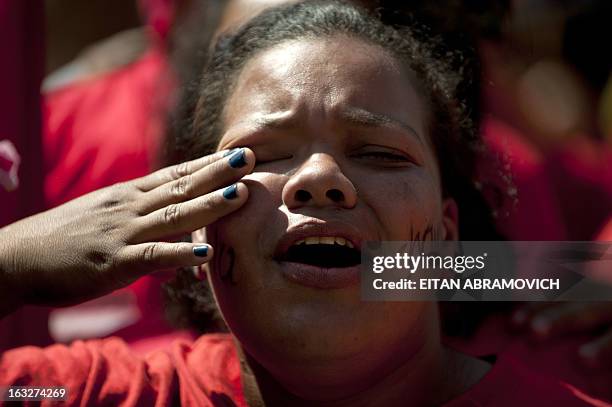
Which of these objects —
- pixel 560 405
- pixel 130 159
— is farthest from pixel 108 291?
pixel 130 159

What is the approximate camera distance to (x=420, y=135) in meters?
1.16

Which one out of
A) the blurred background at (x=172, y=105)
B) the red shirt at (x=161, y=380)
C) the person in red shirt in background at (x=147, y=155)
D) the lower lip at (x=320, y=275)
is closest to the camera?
the lower lip at (x=320, y=275)

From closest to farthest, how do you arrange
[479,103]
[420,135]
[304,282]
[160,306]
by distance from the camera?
[304,282] → [420,135] → [479,103] → [160,306]

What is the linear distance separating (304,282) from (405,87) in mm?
293

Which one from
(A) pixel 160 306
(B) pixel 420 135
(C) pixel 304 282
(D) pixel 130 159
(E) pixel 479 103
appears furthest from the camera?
(D) pixel 130 159

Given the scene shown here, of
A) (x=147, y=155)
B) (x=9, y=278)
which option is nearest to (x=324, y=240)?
(x=9, y=278)

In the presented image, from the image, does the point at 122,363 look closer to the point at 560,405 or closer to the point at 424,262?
the point at 424,262

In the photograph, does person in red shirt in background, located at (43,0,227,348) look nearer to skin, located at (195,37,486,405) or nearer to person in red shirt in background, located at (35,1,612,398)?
person in red shirt in background, located at (35,1,612,398)

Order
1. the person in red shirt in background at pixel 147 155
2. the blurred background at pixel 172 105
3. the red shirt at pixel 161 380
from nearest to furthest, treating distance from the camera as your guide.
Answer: the red shirt at pixel 161 380
the blurred background at pixel 172 105
the person in red shirt in background at pixel 147 155

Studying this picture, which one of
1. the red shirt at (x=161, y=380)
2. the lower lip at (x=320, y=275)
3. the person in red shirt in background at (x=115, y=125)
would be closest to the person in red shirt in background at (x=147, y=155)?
the person in red shirt in background at (x=115, y=125)

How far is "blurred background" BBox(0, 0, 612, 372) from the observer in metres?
1.46

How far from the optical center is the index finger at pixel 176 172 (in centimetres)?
107

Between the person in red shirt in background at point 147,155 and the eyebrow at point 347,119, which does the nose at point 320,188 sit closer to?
the eyebrow at point 347,119

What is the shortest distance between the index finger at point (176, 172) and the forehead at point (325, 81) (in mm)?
86
